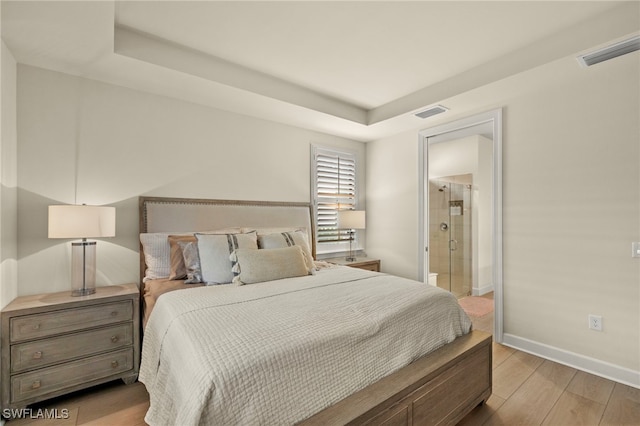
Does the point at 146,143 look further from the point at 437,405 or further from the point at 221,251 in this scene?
the point at 437,405

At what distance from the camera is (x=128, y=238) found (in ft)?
9.16

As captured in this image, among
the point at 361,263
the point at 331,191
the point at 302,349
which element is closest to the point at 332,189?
the point at 331,191

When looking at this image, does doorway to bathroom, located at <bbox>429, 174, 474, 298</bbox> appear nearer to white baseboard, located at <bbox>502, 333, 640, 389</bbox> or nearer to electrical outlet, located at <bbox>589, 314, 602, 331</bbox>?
white baseboard, located at <bbox>502, 333, 640, 389</bbox>

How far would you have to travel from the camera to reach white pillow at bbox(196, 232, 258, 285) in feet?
7.93

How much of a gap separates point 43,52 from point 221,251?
195 centimetres

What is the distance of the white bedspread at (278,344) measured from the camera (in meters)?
Answer: 1.16

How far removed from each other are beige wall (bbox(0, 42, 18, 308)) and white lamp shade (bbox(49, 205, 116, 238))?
0.28 metres

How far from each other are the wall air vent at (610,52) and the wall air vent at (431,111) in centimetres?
118

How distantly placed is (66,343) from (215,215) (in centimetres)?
157

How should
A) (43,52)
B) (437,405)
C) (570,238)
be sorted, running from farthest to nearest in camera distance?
(570,238), (43,52), (437,405)

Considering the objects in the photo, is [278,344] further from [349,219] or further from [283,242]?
[349,219]

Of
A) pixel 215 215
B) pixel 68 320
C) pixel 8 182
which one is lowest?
pixel 68 320

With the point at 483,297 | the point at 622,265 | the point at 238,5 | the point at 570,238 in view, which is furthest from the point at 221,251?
the point at 483,297

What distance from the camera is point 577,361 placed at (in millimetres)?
2617
